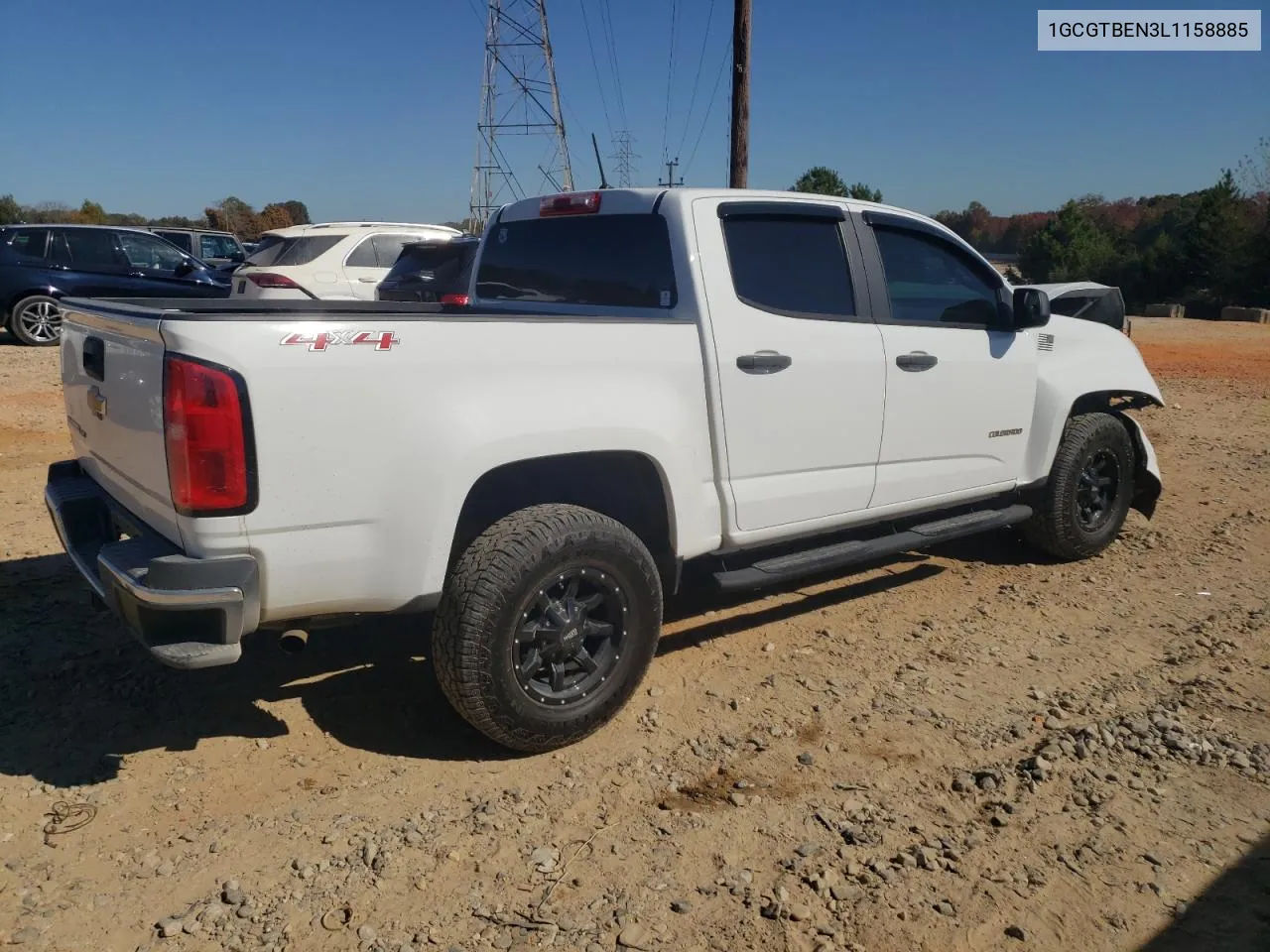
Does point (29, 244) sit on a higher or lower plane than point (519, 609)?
higher

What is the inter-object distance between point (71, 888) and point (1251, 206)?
3597 cm

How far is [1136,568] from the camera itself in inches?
221

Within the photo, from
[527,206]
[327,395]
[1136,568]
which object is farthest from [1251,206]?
[327,395]

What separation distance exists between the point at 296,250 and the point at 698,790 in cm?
1014

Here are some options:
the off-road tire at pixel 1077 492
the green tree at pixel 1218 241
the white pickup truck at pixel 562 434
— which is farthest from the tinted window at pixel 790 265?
the green tree at pixel 1218 241

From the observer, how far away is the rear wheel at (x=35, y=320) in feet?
44.7

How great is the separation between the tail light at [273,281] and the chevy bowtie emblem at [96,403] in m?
8.10

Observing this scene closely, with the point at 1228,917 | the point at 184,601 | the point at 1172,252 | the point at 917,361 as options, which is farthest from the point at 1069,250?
the point at 184,601

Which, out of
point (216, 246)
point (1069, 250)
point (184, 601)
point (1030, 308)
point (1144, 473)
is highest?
point (1069, 250)

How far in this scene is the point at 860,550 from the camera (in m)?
4.33

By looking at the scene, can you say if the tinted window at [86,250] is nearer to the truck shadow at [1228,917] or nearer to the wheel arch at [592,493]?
the wheel arch at [592,493]

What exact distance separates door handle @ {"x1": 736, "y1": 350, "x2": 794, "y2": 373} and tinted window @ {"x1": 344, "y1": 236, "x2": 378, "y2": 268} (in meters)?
9.10

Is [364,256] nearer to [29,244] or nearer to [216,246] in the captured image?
[29,244]

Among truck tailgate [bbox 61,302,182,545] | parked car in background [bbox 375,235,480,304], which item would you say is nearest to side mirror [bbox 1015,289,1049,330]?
truck tailgate [bbox 61,302,182,545]
